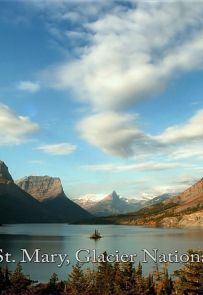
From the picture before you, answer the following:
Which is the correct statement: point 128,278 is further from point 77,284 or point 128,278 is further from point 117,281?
point 77,284

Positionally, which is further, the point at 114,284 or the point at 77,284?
the point at 77,284

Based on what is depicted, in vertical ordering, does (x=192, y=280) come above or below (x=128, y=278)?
above

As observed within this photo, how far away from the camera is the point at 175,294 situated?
235ft

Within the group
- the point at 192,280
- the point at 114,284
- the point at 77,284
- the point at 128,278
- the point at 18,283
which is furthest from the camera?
the point at 18,283

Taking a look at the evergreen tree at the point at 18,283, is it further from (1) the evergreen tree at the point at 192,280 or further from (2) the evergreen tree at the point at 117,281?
(1) the evergreen tree at the point at 192,280

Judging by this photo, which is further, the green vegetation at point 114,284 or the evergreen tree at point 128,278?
the evergreen tree at point 128,278

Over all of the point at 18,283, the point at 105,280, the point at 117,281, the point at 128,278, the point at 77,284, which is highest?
the point at 128,278

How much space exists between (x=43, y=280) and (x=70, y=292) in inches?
1295

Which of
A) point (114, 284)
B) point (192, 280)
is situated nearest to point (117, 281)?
point (114, 284)

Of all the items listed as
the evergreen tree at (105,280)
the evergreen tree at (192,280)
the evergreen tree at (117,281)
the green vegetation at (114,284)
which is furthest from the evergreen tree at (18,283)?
the evergreen tree at (192,280)

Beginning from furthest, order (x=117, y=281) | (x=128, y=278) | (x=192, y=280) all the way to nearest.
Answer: (x=128, y=278), (x=117, y=281), (x=192, y=280)

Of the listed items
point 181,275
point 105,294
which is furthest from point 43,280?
point 181,275

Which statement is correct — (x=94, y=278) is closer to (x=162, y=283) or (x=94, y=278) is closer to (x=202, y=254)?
(x=162, y=283)

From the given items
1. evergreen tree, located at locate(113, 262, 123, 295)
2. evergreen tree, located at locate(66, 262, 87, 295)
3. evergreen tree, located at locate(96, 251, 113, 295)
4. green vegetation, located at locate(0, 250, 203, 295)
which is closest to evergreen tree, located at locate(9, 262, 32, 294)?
green vegetation, located at locate(0, 250, 203, 295)
